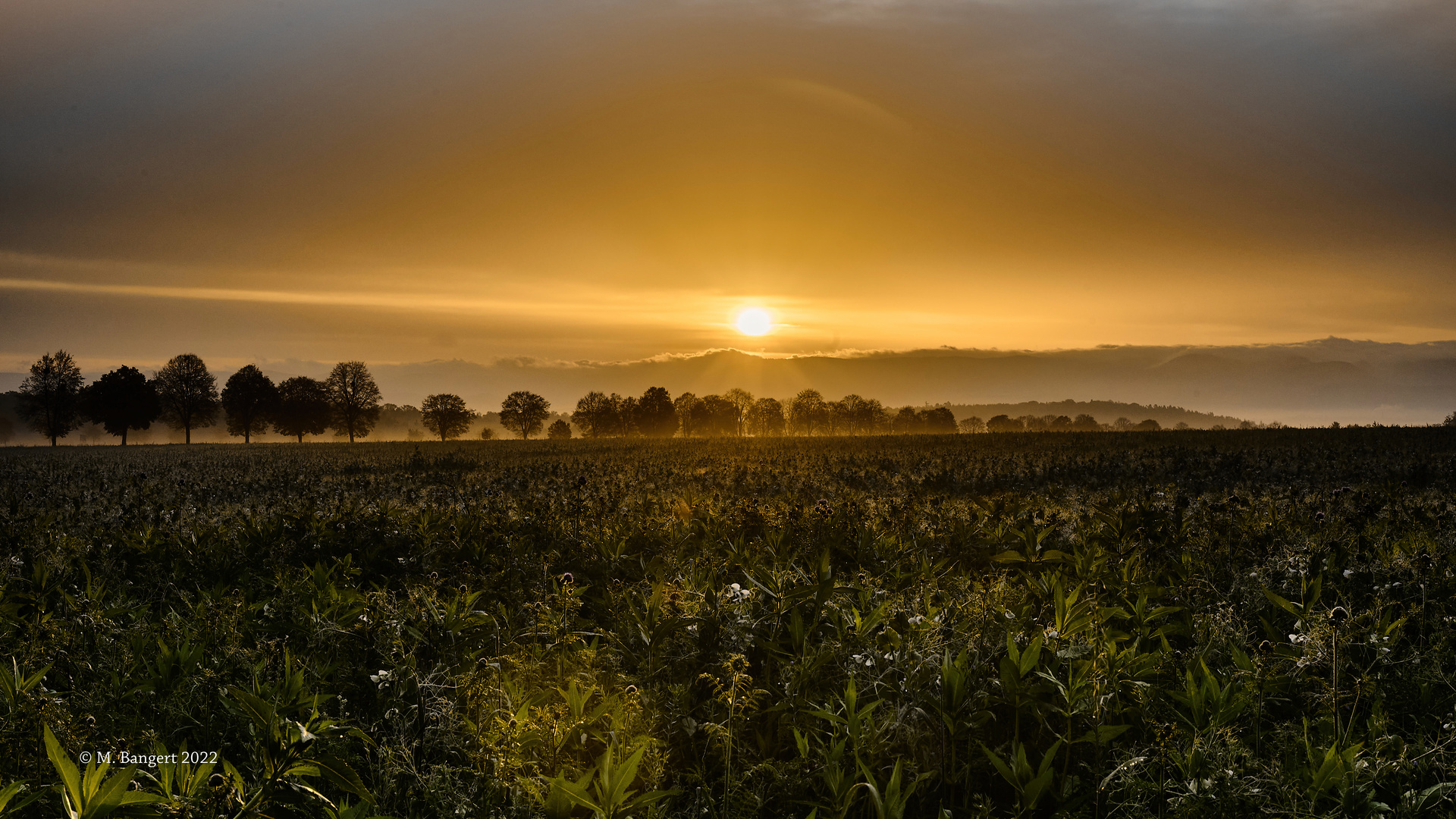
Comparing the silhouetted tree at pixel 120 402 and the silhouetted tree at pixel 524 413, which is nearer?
the silhouetted tree at pixel 120 402

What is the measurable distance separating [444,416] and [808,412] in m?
83.9

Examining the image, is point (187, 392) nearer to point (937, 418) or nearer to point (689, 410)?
point (689, 410)

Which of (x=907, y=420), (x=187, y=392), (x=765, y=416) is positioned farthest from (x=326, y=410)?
(x=907, y=420)

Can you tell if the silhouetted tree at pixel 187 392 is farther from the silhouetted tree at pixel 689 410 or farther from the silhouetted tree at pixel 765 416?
the silhouetted tree at pixel 765 416

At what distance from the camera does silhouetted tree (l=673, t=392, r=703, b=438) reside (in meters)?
174

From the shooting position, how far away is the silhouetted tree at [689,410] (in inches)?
6850

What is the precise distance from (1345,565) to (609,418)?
159m

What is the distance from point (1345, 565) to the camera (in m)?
7.34

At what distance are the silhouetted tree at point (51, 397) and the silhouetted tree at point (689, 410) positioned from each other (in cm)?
10599

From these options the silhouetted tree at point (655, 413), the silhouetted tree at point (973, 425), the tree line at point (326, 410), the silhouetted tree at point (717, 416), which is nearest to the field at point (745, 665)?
the tree line at point (326, 410)

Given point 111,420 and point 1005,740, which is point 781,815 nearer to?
point 1005,740

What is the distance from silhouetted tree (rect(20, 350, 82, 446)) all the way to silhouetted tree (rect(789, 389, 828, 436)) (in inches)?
5360

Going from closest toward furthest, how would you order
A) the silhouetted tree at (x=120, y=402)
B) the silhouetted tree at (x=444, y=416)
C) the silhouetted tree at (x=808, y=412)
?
the silhouetted tree at (x=120, y=402) < the silhouetted tree at (x=444, y=416) < the silhouetted tree at (x=808, y=412)

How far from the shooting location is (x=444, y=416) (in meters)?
154
